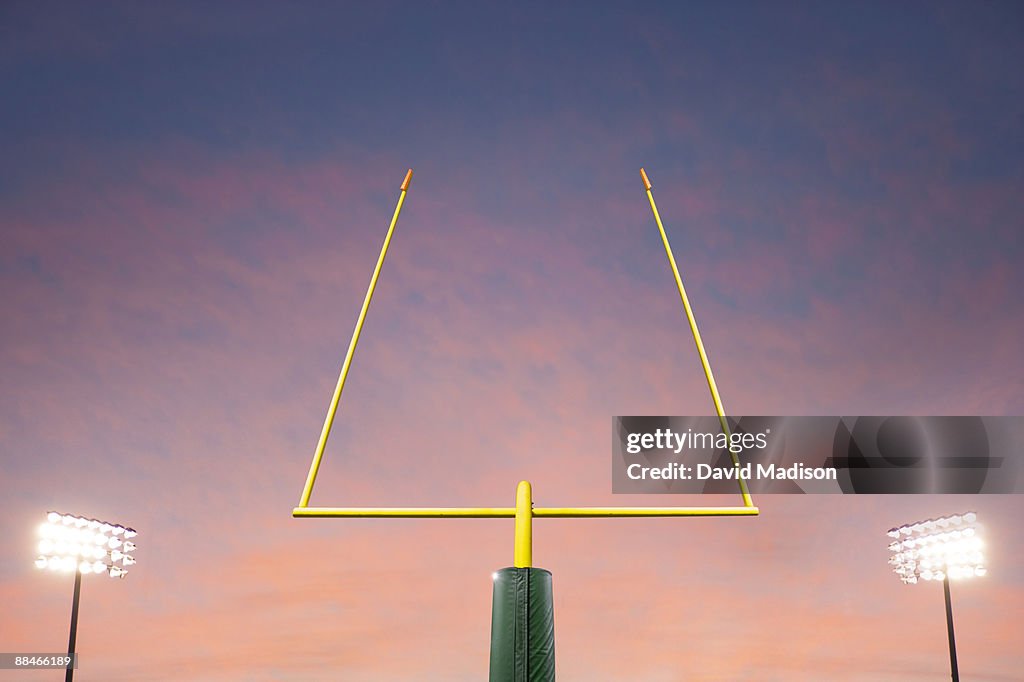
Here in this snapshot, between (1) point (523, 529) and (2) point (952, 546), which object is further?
(2) point (952, 546)

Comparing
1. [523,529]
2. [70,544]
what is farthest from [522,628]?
[70,544]

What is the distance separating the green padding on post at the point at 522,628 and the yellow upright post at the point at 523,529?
9 centimetres

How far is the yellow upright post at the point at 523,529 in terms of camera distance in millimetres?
3686

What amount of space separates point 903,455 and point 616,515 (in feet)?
24.4

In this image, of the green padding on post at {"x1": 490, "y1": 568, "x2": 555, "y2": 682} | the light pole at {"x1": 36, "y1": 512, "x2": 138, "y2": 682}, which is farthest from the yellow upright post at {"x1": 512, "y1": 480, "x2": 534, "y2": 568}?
the light pole at {"x1": 36, "y1": 512, "x2": 138, "y2": 682}

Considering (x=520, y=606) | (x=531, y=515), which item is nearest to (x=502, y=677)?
(x=520, y=606)

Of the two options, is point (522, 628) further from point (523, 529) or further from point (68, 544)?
point (68, 544)

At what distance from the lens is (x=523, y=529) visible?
12.3 ft

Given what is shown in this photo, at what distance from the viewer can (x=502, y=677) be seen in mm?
Answer: 3465

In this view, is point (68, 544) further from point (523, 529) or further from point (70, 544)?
point (523, 529)

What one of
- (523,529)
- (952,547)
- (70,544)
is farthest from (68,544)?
(952,547)

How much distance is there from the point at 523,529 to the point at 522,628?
45 cm

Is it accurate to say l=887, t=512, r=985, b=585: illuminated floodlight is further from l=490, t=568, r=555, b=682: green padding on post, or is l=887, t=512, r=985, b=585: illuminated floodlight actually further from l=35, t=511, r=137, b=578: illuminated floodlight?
l=35, t=511, r=137, b=578: illuminated floodlight

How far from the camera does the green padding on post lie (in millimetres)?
3469
